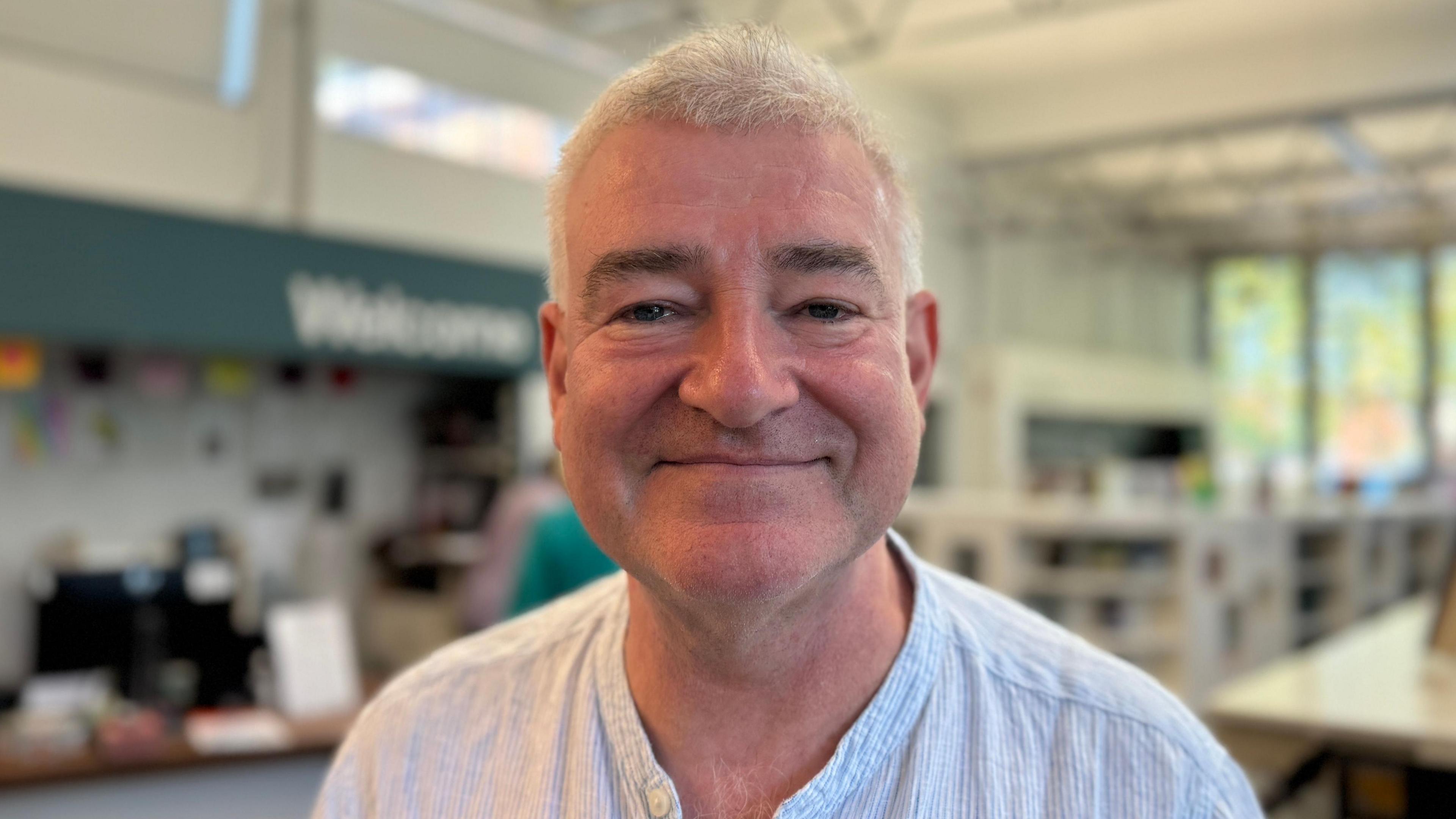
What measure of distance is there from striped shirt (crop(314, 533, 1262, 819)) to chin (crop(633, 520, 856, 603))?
0.20 meters

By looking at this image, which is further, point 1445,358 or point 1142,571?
point 1445,358

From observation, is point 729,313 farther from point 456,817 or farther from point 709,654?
point 456,817

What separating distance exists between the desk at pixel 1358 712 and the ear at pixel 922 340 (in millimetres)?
2248

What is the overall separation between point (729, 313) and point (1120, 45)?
31.1ft

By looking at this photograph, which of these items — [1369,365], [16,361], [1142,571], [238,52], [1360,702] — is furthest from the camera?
[1369,365]

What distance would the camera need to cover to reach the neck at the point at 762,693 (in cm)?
109

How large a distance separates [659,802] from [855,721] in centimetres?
21

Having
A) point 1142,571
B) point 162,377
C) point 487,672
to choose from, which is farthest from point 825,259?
point 1142,571

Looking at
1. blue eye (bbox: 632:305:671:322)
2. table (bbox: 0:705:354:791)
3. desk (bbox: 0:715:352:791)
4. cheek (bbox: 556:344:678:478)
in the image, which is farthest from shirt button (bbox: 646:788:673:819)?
desk (bbox: 0:715:352:791)

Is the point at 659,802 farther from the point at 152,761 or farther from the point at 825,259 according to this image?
the point at 152,761

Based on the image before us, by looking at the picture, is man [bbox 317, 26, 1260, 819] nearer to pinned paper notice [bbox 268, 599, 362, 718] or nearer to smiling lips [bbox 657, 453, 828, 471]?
smiling lips [bbox 657, 453, 828, 471]

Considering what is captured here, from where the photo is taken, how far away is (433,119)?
21.4 ft

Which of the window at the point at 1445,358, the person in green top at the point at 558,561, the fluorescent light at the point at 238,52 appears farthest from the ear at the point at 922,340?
the window at the point at 1445,358

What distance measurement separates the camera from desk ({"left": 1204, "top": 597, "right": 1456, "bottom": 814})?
2787 millimetres
